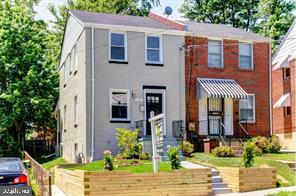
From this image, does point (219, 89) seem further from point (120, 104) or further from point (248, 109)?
point (120, 104)

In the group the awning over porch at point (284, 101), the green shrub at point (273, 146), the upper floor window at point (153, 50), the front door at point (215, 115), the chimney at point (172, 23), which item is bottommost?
the green shrub at point (273, 146)

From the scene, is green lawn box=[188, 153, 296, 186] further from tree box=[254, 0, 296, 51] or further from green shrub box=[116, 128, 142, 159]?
tree box=[254, 0, 296, 51]

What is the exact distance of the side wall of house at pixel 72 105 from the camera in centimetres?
2402

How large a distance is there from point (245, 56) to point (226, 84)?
8.00 feet

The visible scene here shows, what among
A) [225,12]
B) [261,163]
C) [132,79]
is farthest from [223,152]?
[225,12]

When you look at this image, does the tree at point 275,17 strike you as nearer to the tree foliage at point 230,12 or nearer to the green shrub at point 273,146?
the tree foliage at point 230,12

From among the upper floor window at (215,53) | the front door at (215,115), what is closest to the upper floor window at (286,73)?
the upper floor window at (215,53)

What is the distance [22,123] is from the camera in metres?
35.0

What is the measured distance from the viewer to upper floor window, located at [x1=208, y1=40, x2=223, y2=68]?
26281 millimetres

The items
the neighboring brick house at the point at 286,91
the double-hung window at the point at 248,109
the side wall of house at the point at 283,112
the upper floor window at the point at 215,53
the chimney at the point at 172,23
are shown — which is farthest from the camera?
the neighboring brick house at the point at 286,91

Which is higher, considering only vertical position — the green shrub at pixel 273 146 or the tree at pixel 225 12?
the tree at pixel 225 12

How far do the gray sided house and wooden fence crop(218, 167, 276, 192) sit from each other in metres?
6.84

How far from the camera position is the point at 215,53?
86.6 ft

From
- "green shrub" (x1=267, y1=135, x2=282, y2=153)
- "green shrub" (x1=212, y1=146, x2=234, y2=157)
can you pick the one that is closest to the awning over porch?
"green shrub" (x1=267, y1=135, x2=282, y2=153)
